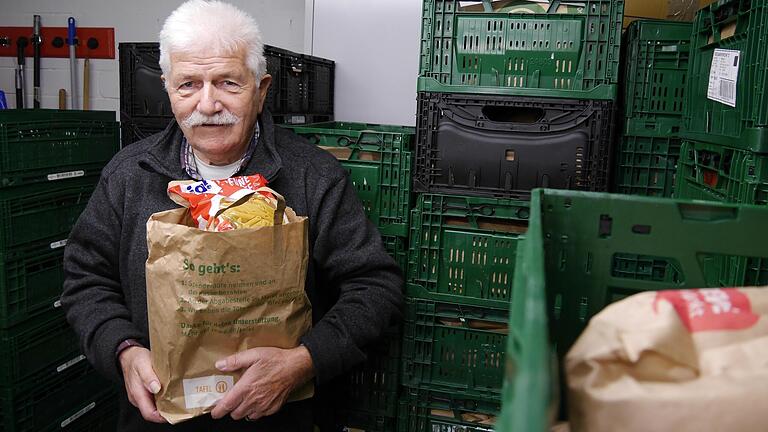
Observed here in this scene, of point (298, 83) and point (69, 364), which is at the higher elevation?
point (298, 83)

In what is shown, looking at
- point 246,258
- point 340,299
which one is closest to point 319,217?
point 340,299

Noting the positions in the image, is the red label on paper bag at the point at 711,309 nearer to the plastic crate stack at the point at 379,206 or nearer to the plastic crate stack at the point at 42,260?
the plastic crate stack at the point at 379,206

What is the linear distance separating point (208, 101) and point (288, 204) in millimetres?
317

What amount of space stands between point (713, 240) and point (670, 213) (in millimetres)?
66

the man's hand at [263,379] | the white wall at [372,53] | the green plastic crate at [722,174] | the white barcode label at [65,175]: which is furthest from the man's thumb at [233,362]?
the white wall at [372,53]

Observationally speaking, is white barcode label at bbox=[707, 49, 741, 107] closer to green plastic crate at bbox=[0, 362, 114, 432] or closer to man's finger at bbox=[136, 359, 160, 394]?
man's finger at bbox=[136, 359, 160, 394]

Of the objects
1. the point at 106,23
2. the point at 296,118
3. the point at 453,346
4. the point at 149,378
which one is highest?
the point at 106,23

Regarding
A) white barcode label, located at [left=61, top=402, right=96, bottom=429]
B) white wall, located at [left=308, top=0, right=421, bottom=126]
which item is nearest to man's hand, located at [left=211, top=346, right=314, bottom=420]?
white barcode label, located at [left=61, top=402, right=96, bottom=429]

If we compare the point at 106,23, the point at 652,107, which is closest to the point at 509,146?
the point at 652,107

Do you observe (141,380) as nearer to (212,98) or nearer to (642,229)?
(212,98)

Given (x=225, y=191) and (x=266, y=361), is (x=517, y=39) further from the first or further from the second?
(x=266, y=361)

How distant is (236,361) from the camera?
130cm

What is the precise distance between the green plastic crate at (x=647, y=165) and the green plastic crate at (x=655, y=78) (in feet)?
0.10

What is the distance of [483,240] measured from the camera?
72.8 inches
